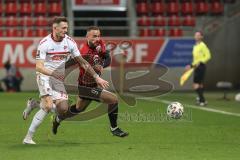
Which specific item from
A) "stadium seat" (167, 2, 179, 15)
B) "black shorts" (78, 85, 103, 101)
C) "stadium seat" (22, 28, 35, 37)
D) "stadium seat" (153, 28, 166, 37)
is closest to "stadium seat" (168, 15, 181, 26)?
"stadium seat" (153, 28, 166, 37)

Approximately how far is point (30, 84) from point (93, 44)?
17.5 m

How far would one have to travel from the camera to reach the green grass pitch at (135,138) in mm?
10133

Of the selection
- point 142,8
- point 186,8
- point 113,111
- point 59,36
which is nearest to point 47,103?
point 59,36

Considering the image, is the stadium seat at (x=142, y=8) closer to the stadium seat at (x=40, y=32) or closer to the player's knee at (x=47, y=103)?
the stadium seat at (x=40, y=32)

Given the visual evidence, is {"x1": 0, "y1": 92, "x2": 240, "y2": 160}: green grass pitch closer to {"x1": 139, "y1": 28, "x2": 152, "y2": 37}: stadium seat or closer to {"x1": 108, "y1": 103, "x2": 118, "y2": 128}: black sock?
{"x1": 108, "y1": 103, "x2": 118, "y2": 128}: black sock

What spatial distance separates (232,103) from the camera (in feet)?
73.3

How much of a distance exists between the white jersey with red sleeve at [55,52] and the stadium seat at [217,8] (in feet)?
70.1

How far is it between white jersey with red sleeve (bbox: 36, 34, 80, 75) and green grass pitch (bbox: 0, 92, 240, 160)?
136 centimetres

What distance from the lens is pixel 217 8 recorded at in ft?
105

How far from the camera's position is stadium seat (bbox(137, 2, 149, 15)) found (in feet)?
105

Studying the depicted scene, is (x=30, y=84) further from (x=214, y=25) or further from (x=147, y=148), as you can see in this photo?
(x=147, y=148)

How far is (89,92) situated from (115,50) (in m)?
16.7

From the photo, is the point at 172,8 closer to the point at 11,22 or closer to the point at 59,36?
the point at 11,22

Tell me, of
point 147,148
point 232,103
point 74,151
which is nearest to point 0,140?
point 74,151
